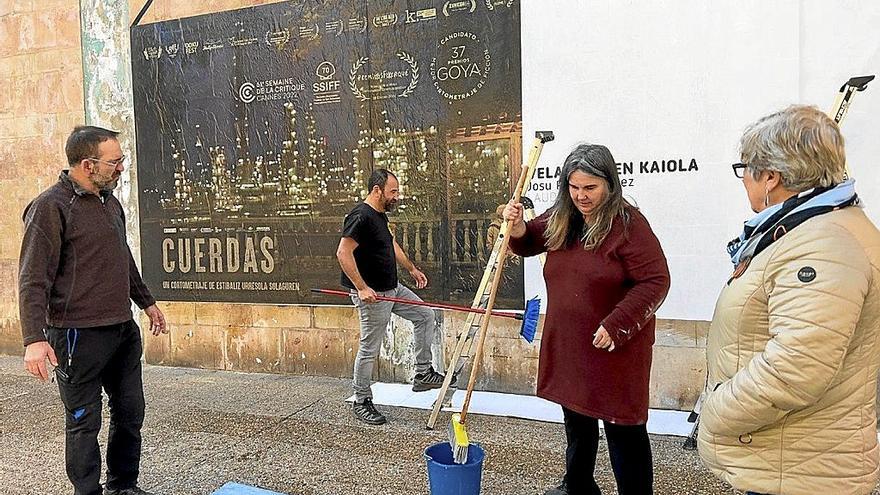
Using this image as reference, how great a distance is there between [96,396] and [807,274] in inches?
118

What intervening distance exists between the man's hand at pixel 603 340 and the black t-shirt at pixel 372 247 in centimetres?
227

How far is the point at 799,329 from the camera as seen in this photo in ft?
5.49

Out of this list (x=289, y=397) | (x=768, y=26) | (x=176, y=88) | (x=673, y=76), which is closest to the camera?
(x=768, y=26)

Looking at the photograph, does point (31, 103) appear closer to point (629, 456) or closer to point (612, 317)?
point (612, 317)

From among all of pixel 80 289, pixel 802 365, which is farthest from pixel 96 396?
pixel 802 365

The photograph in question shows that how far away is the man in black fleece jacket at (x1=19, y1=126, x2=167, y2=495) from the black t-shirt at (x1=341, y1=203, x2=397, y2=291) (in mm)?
1544

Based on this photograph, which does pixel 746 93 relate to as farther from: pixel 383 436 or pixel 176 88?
pixel 176 88

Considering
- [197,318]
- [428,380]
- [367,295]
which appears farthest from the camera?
[197,318]

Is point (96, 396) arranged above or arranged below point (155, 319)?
below

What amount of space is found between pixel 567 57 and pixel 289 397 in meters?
3.25

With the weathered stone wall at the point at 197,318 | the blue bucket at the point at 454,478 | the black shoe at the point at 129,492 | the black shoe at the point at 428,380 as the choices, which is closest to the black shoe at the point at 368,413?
the black shoe at the point at 428,380

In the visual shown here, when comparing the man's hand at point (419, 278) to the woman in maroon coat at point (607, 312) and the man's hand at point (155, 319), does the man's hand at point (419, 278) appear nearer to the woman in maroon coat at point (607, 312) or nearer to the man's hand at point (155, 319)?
the man's hand at point (155, 319)

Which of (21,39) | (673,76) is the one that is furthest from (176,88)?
(673,76)

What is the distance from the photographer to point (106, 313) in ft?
10.7
